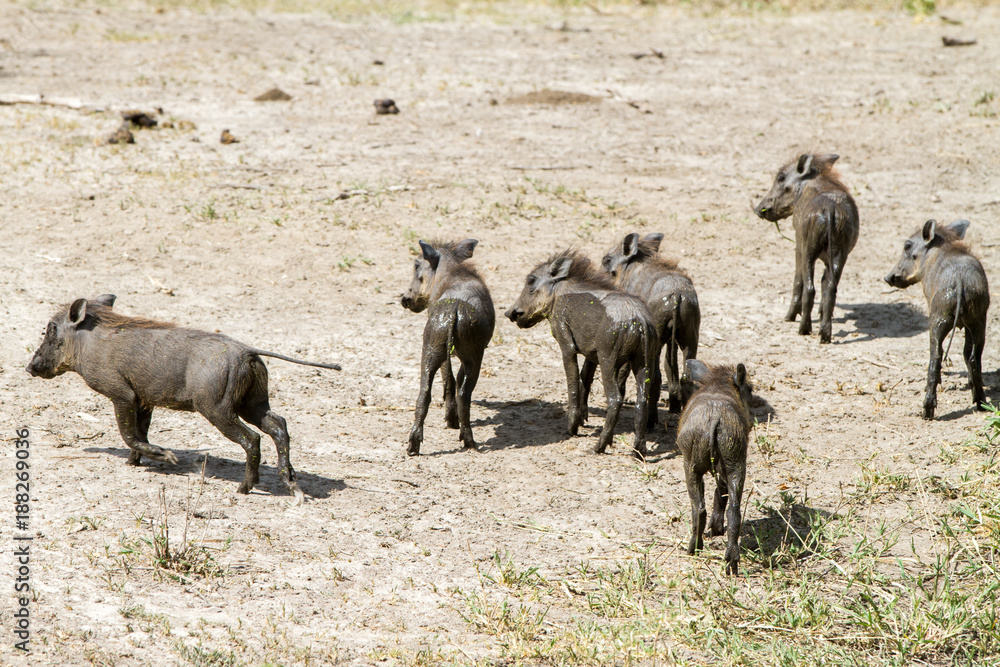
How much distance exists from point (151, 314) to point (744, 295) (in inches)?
222

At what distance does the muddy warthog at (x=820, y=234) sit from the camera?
9086 mm

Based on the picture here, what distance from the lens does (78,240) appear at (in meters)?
10.2

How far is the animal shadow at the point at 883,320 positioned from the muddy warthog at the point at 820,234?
44 cm

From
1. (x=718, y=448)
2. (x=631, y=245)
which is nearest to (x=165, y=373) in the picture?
(x=718, y=448)

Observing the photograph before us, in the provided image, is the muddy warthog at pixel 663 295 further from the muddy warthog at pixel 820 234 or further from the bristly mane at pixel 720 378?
the muddy warthog at pixel 820 234

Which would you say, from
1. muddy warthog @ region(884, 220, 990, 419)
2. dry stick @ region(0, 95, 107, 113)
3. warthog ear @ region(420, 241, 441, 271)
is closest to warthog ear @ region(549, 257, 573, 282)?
warthog ear @ region(420, 241, 441, 271)

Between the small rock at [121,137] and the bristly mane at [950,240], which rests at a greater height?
the bristly mane at [950,240]

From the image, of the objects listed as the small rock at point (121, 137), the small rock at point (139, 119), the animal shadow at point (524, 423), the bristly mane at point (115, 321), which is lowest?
the animal shadow at point (524, 423)

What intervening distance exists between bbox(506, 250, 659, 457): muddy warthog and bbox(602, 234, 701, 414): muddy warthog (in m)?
0.22

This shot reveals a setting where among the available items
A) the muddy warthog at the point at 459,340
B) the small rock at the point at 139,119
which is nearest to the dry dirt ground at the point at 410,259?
the small rock at the point at 139,119

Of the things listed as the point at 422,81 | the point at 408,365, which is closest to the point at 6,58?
the point at 422,81

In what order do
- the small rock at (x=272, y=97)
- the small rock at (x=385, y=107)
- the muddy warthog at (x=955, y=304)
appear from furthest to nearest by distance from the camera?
the small rock at (x=272, y=97)
the small rock at (x=385, y=107)
the muddy warthog at (x=955, y=304)

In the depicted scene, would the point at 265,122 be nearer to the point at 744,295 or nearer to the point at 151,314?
the point at 151,314

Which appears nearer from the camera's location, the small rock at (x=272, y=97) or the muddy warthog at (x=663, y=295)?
the muddy warthog at (x=663, y=295)
